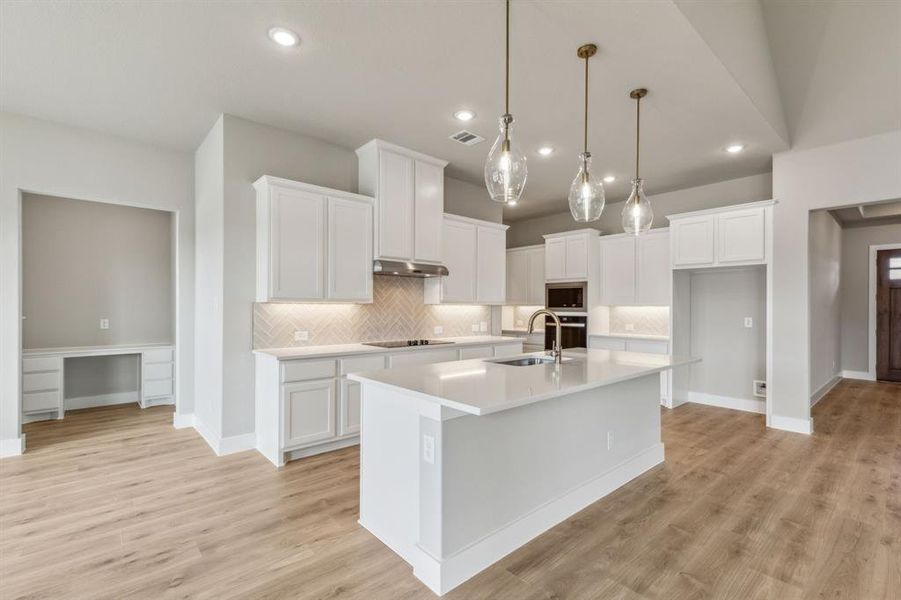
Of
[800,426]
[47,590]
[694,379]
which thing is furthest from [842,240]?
[47,590]

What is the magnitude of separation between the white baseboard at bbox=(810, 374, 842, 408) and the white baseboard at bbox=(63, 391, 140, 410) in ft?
28.5

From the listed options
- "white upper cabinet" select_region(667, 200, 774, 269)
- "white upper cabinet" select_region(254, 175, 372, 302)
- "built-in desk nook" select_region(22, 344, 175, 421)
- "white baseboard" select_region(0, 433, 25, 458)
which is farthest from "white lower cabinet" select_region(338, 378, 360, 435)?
"white upper cabinet" select_region(667, 200, 774, 269)

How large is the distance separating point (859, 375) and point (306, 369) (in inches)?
359

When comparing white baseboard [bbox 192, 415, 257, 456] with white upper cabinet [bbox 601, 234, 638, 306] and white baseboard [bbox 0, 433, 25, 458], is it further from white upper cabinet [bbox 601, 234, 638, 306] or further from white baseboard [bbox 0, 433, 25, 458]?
white upper cabinet [bbox 601, 234, 638, 306]

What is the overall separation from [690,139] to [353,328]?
381cm

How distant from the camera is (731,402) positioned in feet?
17.9

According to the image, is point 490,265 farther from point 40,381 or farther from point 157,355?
point 40,381

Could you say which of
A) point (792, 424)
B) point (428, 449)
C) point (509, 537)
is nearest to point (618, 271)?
point (792, 424)

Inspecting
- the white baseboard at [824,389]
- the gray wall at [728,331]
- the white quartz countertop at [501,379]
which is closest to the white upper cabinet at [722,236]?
the gray wall at [728,331]

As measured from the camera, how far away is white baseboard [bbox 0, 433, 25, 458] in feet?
12.0

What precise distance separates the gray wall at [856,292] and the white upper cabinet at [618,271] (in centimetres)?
464

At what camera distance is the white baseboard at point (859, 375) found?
24.0 feet

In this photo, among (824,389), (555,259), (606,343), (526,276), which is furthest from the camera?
(526,276)

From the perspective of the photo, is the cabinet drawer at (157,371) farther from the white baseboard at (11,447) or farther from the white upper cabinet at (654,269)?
the white upper cabinet at (654,269)
